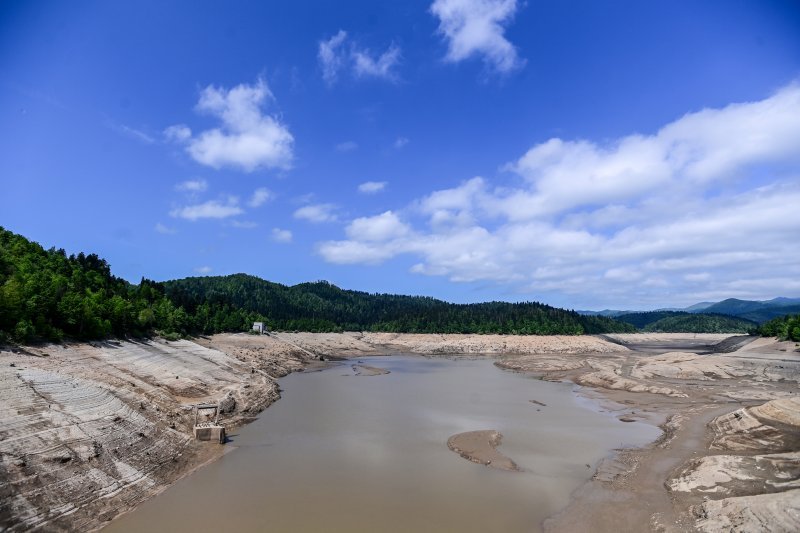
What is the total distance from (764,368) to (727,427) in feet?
137

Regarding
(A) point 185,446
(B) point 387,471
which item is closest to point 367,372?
(A) point 185,446

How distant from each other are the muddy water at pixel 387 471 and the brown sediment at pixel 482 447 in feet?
2.26

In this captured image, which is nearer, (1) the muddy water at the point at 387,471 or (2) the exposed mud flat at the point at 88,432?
(2) the exposed mud flat at the point at 88,432

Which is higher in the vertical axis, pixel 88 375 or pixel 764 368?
pixel 88 375

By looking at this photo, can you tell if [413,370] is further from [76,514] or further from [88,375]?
[76,514]

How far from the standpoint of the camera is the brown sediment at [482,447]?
2589 cm

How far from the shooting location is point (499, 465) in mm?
25516

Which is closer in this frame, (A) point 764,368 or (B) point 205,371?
(B) point 205,371

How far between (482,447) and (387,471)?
7.64 meters

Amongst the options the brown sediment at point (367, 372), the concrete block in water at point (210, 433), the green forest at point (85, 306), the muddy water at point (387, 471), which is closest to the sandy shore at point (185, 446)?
the concrete block in water at point (210, 433)

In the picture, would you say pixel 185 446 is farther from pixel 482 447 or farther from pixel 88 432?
pixel 482 447

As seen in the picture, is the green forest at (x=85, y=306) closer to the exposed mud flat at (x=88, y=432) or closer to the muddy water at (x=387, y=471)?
the exposed mud flat at (x=88, y=432)

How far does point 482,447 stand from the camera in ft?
95.0

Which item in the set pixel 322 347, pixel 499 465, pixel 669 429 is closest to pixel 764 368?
pixel 669 429
